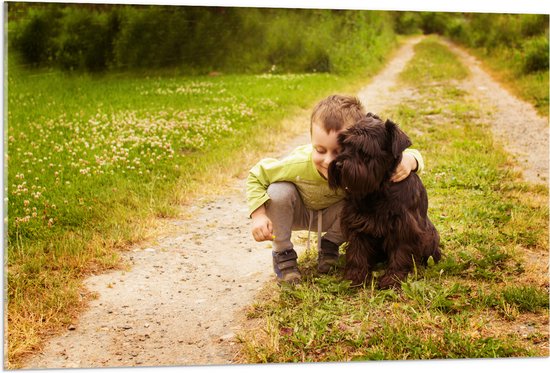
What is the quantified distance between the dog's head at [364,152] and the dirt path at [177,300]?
2.69 ft

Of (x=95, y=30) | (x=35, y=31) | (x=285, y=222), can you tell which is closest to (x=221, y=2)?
(x=95, y=30)

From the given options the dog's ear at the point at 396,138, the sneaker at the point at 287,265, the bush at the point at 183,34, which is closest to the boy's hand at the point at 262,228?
the sneaker at the point at 287,265

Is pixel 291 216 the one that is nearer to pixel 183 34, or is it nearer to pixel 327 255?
pixel 327 255

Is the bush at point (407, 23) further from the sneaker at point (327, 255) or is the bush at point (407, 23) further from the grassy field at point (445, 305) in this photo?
the sneaker at point (327, 255)

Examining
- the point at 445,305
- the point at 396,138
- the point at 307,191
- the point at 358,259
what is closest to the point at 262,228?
the point at 307,191

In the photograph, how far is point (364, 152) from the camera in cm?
237

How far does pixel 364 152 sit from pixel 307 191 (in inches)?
23.3

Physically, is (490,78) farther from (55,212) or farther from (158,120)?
(55,212)

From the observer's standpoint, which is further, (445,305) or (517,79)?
(517,79)

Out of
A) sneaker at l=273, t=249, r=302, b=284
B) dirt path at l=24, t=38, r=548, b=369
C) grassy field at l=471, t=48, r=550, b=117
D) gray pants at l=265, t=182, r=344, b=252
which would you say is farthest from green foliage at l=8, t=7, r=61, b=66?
grassy field at l=471, t=48, r=550, b=117

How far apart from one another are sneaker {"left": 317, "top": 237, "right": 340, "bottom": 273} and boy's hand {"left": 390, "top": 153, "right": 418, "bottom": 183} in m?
0.63

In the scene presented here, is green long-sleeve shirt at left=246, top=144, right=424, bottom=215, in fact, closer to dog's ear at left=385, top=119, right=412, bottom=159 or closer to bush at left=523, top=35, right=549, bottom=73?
dog's ear at left=385, top=119, right=412, bottom=159

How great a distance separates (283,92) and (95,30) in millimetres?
1862

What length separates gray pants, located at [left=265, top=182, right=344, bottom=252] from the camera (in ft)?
9.39
